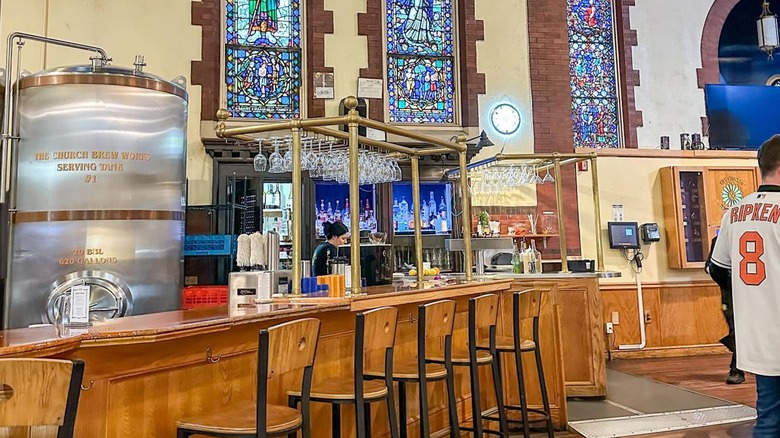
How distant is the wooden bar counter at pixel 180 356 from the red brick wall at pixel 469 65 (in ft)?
13.2

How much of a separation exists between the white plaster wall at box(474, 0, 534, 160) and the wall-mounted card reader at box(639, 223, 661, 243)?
5.32ft

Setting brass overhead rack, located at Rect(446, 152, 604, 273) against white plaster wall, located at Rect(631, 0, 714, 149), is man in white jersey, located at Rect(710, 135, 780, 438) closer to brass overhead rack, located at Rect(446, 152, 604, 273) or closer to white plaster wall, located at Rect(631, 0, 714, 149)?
brass overhead rack, located at Rect(446, 152, 604, 273)

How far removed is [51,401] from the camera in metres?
1.38

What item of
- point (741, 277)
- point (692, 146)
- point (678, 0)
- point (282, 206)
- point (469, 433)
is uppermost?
point (678, 0)

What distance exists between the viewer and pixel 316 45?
655cm

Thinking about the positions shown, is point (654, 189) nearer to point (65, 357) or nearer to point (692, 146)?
point (692, 146)

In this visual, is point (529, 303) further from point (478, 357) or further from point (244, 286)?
point (244, 286)

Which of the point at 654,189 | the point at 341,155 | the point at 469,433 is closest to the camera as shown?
the point at 469,433

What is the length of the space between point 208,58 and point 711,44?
6631 mm

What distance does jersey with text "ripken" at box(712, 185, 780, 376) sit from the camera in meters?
2.39

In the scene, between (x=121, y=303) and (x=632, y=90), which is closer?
(x=121, y=303)

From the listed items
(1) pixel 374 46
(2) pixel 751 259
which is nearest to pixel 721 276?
(2) pixel 751 259

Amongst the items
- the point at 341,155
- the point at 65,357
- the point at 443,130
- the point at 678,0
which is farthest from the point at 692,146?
the point at 65,357

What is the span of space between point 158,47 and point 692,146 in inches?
255
